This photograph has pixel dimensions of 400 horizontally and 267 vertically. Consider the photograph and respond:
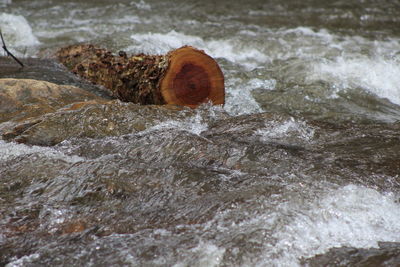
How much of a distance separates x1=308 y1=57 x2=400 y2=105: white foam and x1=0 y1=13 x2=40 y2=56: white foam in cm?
369

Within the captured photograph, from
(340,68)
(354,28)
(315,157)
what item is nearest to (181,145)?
(315,157)

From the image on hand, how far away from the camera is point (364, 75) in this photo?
4.60m

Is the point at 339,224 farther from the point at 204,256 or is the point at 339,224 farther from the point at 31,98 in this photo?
the point at 31,98

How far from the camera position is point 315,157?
252 centimetres

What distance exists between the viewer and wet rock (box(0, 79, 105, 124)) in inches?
118

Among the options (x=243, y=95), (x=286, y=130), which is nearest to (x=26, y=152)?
(x=286, y=130)

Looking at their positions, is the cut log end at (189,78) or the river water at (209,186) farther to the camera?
the cut log end at (189,78)

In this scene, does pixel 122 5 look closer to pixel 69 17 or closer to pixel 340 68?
pixel 69 17

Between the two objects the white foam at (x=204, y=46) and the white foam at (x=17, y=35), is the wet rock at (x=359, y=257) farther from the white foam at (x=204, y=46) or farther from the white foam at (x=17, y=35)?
the white foam at (x=17, y=35)

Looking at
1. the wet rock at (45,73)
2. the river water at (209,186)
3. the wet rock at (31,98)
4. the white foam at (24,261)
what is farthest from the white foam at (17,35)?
the white foam at (24,261)

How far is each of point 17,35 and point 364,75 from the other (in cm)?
458

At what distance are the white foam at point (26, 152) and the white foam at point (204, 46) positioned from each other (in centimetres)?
298

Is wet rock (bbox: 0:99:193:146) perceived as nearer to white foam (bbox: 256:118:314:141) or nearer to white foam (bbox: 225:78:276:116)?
white foam (bbox: 256:118:314:141)

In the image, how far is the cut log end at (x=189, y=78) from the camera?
10.6 ft
